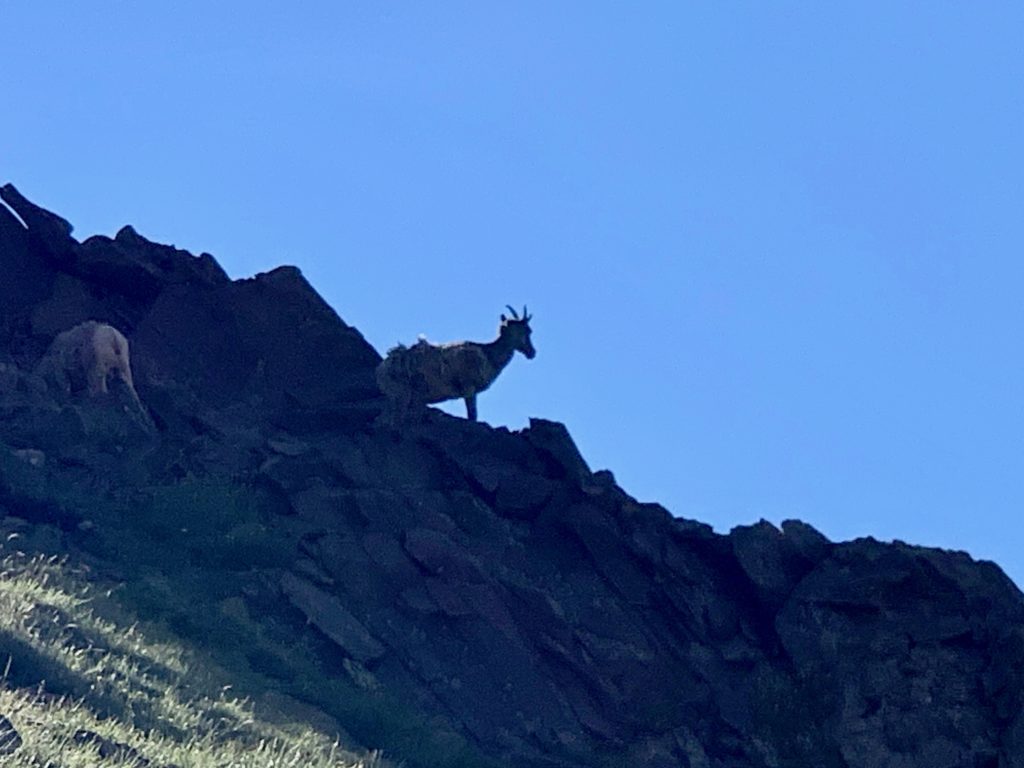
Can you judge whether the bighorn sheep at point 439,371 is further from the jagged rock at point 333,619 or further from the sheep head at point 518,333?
the jagged rock at point 333,619

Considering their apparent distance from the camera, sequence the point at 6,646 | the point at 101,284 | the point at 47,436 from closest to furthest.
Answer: the point at 6,646
the point at 47,436
the point at 101,284

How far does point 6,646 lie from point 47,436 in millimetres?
12508

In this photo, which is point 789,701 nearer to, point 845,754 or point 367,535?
point 845,754

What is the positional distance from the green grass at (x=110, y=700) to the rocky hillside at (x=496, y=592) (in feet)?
6.12

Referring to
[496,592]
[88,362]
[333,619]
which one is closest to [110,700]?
[333,619]

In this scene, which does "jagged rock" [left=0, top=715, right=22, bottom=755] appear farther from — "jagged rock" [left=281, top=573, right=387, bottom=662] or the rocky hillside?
"jagged rock" [left=281, top=573, right=387, bottom=662]

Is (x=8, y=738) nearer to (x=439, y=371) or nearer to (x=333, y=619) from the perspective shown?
(x=333, y=619)

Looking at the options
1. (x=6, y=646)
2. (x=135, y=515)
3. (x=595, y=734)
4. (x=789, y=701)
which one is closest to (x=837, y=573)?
(x=789, y=701)

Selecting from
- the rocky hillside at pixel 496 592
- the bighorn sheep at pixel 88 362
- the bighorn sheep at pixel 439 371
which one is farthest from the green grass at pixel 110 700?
the bighorn sheep at pixel 439 371

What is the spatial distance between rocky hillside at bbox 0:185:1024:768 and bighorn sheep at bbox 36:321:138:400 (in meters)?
0.24

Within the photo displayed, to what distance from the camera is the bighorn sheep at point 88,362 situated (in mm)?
25375

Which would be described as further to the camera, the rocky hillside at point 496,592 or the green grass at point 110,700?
the rocky hillside at point 496,592

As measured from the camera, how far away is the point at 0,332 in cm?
2858

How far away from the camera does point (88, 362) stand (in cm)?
2544
